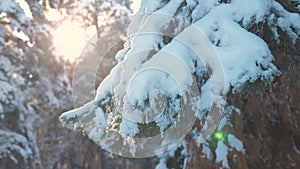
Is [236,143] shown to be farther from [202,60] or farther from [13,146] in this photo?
[13,146]

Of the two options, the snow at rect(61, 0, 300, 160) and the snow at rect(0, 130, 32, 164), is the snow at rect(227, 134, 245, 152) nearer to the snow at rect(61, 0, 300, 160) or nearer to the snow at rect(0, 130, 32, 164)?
the snow at rect(61, 0, 300, 160)

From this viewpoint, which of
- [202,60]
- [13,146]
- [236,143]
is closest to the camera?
[202,60]

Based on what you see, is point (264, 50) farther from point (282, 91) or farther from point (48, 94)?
point (48, 94)

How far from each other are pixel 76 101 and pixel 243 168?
38.8ft

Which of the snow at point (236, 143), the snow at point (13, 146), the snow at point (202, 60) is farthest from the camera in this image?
the snow at point (13, 146)

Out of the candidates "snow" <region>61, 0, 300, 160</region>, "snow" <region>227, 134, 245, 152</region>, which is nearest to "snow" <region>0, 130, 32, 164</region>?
"snow" <region>61, 0, 300, 160</region>

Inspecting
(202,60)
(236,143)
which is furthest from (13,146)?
(202,60)

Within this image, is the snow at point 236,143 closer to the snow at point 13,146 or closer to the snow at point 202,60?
the snow at point 202,60

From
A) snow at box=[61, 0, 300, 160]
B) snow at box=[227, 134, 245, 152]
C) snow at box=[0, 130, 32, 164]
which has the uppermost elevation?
snow at box=[61, 0, 300, 160]

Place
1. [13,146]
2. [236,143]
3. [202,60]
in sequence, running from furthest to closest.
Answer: [13,146] < [236,143] < [202,60]

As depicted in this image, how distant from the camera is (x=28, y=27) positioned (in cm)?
844

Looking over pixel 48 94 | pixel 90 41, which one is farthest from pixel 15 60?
pixel 90 41

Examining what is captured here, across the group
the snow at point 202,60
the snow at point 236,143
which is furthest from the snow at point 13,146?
the snow at point 236,143

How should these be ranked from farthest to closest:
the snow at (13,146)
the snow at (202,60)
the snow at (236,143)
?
the snow at (13,146) → the snow at (236,143) → the snow at (202,60)
